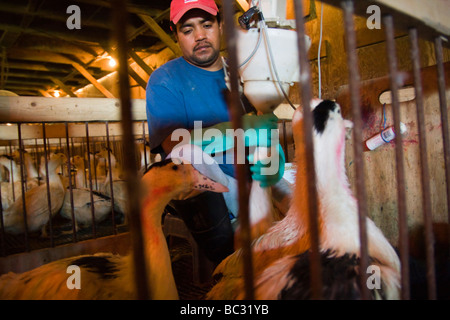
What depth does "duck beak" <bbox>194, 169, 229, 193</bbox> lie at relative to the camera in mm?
1467

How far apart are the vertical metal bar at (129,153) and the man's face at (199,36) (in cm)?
132

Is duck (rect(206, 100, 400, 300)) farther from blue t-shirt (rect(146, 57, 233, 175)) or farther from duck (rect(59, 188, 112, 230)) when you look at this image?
duck (rect(59, 188, 112, 230))

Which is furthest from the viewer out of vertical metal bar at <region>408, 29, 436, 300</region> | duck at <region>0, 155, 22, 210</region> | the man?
duck at <region>0, 155, 22, 210</region>

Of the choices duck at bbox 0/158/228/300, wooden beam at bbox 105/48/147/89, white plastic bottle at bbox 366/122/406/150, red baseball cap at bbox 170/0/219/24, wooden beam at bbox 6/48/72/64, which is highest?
wooden beam at bbox 6/48/72/64

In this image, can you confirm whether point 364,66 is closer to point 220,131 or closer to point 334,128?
point 334,128

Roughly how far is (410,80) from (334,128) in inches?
40.6

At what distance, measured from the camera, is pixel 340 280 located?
38.2 inches

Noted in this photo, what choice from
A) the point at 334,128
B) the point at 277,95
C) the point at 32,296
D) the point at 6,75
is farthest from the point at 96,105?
the point at 6,75

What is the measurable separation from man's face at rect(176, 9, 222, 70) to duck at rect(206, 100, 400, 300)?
2.27 feet

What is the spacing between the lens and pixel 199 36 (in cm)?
176

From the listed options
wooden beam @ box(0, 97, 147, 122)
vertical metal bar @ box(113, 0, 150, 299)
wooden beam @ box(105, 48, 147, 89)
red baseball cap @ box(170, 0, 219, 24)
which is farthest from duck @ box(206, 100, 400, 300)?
wooden beam @ box(105, 48, 147, 89)

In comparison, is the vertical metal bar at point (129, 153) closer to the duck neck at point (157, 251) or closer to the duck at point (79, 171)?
the duck neck at point (157, 251)

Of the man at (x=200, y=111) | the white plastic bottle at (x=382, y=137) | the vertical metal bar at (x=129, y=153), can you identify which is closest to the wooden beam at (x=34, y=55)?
the man at (x=200, y=111)

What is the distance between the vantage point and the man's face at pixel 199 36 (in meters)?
1.73
